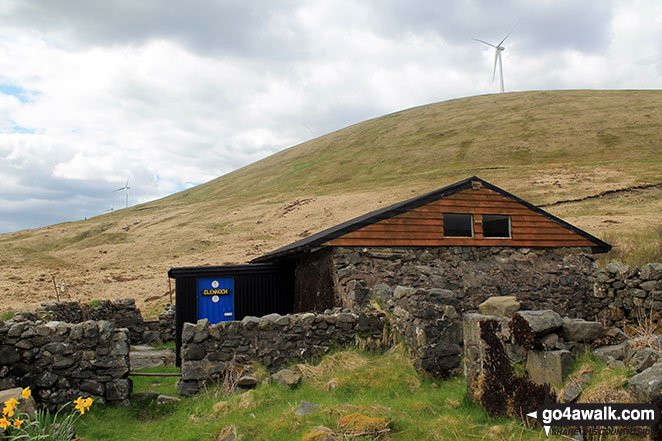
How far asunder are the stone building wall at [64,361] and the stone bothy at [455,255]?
681cm

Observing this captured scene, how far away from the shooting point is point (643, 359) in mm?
5184

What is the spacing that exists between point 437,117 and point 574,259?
269 ft

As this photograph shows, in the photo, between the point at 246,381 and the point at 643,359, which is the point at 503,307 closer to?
the point at 643,359

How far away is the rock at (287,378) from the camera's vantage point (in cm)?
891

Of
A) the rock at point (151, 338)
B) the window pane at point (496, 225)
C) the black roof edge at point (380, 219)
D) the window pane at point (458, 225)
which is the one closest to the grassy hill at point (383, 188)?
the rock at point (151, 338)

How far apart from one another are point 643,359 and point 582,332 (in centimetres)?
83

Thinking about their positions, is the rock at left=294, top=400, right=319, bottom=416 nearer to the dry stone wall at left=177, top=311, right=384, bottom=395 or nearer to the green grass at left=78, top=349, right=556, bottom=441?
the green grass at left=78, top=349, right=556, bottom=441

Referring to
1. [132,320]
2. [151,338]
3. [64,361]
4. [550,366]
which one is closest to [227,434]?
[64,361]

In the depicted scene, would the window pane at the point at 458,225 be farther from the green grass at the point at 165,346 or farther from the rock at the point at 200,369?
the green grass at the point at 165,346

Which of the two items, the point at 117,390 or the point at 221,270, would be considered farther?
the point at 221,270

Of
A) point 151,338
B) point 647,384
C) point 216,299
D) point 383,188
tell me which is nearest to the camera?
point 647,384

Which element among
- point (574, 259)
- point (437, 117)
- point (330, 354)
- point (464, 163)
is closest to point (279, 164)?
point (437, 117)

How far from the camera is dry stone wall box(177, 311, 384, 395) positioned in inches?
372

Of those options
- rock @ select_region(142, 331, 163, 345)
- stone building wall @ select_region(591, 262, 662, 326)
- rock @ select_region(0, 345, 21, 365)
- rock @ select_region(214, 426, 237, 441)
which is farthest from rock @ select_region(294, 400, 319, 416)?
rock @ select_region(142, 331, 163, 345)
